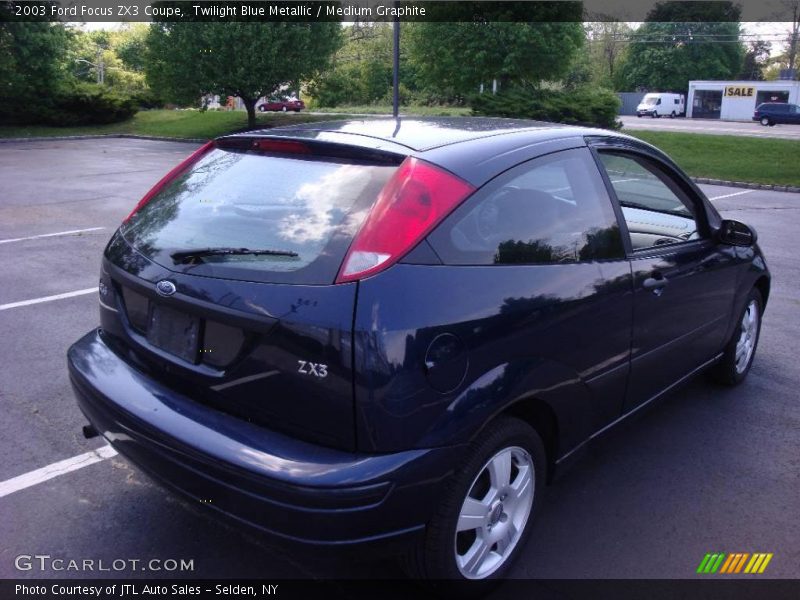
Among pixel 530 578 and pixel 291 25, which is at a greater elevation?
pixel 291 25

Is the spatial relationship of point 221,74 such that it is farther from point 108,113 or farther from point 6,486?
point 6,486

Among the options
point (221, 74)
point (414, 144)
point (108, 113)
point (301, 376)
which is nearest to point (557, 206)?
point (414, 144)

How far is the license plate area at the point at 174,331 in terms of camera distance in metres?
2.64

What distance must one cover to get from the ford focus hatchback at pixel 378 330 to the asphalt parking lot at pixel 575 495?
29 centimetres

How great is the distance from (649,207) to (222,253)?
307 cm

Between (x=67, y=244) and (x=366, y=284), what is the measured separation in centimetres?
766

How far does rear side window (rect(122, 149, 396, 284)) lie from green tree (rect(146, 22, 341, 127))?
2936 centimetres

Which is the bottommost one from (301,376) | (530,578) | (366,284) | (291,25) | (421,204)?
(530,578)

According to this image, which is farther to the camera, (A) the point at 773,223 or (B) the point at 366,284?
(A) the point at 773,223

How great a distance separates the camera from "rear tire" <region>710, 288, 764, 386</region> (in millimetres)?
4660

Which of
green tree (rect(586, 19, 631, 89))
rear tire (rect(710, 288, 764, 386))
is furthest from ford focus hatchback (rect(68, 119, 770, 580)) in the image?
green tree (rect(586, 19, 631, 89))

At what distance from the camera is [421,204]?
2.50 m

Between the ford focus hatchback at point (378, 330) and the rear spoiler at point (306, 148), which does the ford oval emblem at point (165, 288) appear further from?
the rear spoiler at point (306, 148)

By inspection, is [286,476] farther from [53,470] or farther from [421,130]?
[53,470]
